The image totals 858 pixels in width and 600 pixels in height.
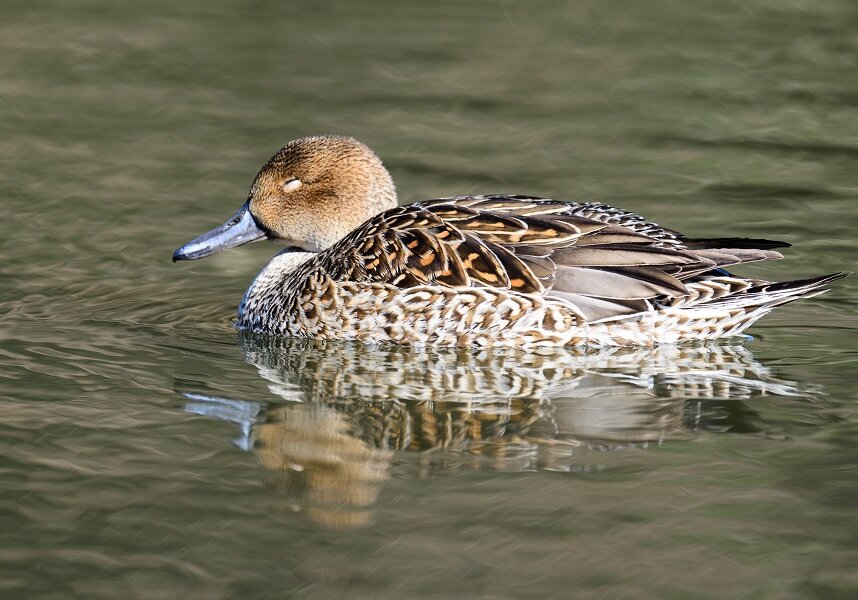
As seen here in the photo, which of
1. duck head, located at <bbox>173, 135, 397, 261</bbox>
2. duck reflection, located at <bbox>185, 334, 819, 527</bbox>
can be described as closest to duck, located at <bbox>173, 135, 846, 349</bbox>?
duck reflection, located at <bbox>185, 334, 819, 527</bbox>

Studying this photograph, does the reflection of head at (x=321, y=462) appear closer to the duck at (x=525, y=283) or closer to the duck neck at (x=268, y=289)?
the duck at (x=525, y=283)

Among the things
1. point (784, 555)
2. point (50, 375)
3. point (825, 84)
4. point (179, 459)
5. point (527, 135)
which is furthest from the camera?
point (825, 84)

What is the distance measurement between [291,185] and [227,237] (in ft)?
1.70

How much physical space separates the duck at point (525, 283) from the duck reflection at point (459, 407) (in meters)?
0.12

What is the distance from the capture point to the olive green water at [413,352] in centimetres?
560

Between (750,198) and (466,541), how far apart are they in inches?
235

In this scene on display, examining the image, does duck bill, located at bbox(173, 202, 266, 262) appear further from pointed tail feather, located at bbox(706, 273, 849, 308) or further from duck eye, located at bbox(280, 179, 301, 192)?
pointed tail feather, located at bbox(706, 273, 849, 308)

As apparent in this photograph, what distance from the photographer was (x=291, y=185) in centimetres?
905

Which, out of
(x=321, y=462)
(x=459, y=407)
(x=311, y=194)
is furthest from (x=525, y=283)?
(x=321, y=462)

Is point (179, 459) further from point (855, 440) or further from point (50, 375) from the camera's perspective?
point (855, 440)

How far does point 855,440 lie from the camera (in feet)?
21.9

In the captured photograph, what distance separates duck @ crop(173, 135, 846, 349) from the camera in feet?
26.4

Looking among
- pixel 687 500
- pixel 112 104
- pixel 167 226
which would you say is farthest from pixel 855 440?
pixel 112 104

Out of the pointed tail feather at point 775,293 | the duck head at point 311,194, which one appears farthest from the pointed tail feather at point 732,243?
the duck head at point 311,194
